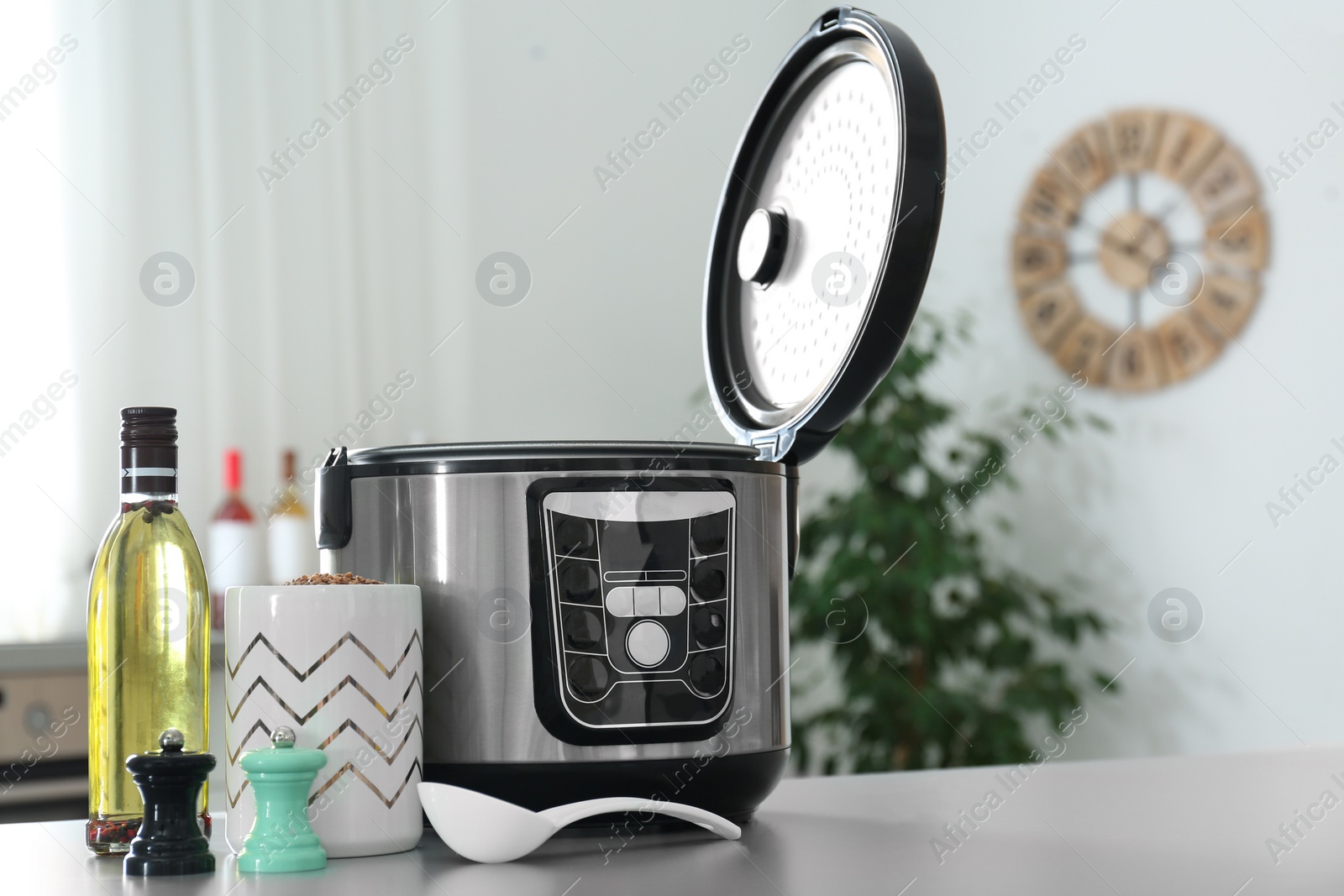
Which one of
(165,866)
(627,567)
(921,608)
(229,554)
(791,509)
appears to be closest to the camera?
(165,866)

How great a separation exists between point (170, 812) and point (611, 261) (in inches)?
92.9

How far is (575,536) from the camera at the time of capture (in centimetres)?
63

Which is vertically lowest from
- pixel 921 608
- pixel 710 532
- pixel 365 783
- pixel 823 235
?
pixel 921 608

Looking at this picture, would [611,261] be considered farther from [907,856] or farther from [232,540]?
[907,856]

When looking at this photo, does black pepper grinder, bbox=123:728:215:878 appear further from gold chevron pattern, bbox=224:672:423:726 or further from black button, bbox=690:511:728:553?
black button, bbox=690:511:728:553

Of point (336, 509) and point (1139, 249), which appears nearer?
point (336, 509)

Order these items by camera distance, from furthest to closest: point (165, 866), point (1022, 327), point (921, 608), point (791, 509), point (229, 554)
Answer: point (1022, 327) < point (921, 608) < point (229, 554) < point (791, 509) < point (165, 866)

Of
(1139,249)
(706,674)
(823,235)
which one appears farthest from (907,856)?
(1139,249)

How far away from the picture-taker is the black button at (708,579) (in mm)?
655

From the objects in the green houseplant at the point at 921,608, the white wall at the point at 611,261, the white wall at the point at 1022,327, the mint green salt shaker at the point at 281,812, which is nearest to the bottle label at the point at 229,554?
the white wall at the point at 611,261

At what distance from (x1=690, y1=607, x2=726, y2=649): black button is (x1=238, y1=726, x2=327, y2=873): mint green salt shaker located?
200 mm

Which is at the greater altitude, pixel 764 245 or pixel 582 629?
pixel 764 245

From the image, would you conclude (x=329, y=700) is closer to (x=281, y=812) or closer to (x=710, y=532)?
(x=281, y=812)

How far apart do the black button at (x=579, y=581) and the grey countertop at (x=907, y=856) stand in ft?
0.40
